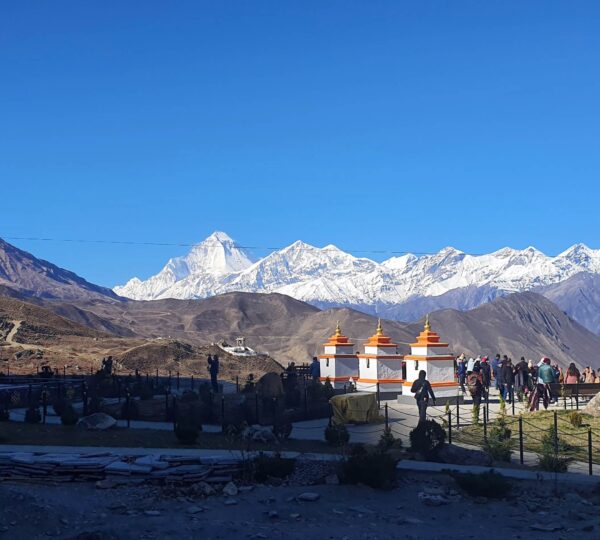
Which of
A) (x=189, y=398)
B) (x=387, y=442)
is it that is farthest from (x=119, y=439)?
(x=189, y=398)

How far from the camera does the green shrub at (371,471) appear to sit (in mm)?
13258

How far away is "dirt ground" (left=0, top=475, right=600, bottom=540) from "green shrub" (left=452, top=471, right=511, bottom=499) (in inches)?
6.5

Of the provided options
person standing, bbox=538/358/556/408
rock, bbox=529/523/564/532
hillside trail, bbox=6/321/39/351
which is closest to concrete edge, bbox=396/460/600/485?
rock, bbox=529/523/564/532

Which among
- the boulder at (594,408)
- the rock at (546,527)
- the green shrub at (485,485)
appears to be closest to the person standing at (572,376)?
the boulder at (594,408)

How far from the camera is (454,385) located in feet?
92.7

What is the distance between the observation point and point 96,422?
18.8 m

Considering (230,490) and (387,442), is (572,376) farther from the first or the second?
(230,490)

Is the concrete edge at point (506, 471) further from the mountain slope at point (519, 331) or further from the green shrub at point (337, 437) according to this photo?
the mountain slope at point (519, 331)

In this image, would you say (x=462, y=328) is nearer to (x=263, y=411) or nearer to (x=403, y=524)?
(x=263, y=411)

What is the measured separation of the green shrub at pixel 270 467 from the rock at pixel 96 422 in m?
6.13

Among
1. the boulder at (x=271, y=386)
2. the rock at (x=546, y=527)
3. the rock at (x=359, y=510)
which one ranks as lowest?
the rock at (x=546, y=527)

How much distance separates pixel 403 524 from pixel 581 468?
571 cm

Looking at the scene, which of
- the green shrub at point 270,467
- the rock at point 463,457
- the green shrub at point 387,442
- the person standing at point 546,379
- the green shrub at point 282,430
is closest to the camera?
the green shrub at point 270,467

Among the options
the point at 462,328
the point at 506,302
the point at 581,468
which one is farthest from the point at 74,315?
the point at 581,468
